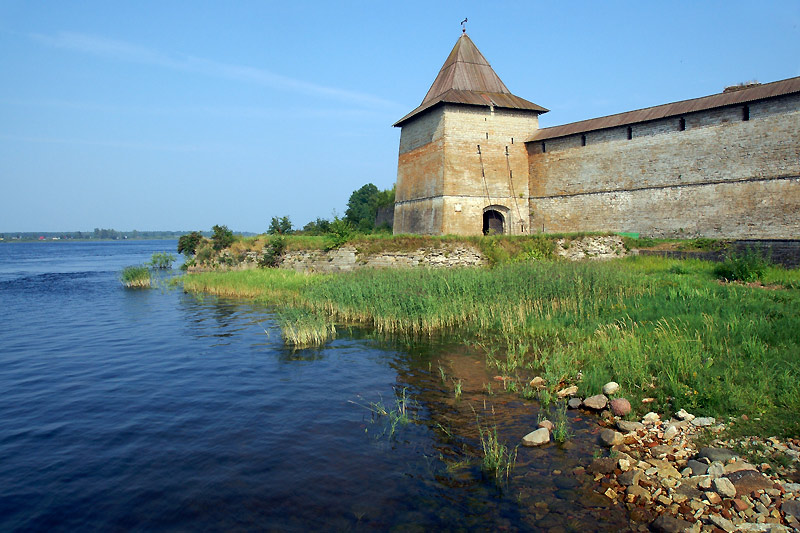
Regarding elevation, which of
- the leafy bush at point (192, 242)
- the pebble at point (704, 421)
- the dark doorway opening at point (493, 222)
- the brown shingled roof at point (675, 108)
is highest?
the brown shingled roof at point (675, 108)

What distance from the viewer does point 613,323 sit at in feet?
Answer: 31.0

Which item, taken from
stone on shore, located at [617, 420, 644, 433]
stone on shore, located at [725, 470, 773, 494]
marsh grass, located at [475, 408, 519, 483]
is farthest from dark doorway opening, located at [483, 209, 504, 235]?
stone on shore, located at [725, 470, 773, 494]

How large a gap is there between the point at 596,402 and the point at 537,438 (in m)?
1.26

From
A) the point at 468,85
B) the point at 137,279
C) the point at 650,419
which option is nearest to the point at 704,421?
the point at 650,419

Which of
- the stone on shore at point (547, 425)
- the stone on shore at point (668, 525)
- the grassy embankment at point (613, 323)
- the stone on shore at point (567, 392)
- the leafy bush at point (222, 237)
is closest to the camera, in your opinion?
the stone on shore at point (668, 525)

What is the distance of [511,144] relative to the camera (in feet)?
80.4

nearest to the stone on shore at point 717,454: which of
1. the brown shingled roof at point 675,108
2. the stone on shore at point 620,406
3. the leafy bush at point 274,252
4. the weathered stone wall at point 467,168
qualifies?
the stone on shore at point 620,406

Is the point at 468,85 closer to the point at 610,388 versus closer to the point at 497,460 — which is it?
the point at 610,388

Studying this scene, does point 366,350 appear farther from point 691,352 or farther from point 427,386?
point 691,352

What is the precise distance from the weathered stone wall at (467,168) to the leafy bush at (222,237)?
32.3 ft

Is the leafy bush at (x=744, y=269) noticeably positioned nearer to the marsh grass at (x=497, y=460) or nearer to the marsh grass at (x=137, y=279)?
the marsh grass at (x=497, y=460)

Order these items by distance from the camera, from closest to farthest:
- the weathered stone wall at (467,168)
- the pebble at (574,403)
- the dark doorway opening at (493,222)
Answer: the pebble at (574,403) → the weathered stone wall at (467,168) → the dark doorway opening at (493,222)

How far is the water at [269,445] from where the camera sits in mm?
4656

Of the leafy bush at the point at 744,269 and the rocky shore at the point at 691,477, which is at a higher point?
the leafy bush at the point at 744,269
